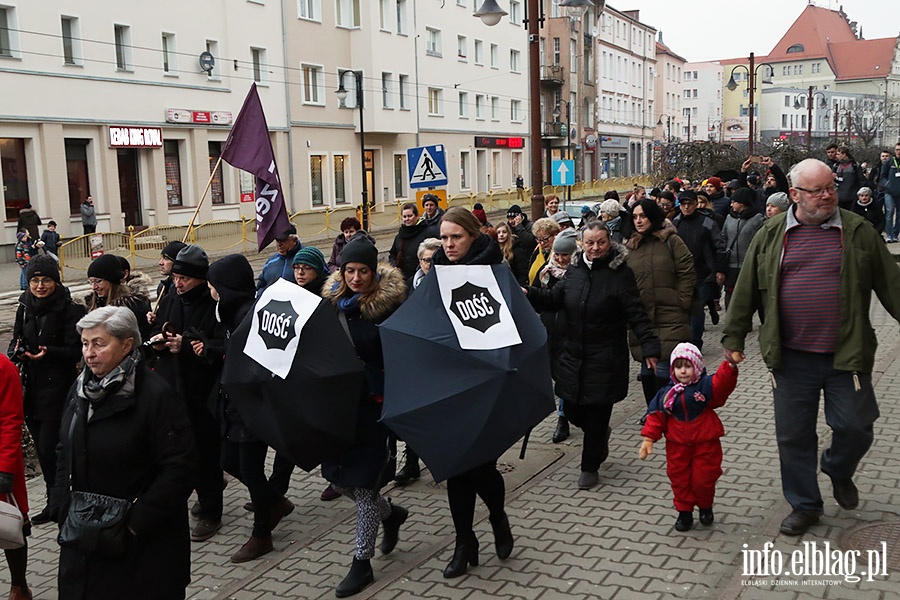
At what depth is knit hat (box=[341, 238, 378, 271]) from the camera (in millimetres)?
5074

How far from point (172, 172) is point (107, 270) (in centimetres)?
2802

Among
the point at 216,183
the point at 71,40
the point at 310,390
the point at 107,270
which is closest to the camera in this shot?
the point at 310,390

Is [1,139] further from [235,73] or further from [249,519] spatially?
[249,519]

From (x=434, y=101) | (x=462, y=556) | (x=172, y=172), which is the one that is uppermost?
(x=434, y=101)

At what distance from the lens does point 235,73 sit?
34.5 metres

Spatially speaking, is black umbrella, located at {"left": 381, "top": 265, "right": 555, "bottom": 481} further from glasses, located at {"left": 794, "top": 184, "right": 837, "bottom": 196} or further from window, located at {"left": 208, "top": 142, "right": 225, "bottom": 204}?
window, located at {"left": 208, "top": 142, "right": 225, "bottom": 204}

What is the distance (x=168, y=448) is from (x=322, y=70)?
3729 cm

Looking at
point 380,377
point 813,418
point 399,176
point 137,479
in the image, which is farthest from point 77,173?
point 813,418

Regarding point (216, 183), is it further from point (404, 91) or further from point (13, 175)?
point (404, 91)

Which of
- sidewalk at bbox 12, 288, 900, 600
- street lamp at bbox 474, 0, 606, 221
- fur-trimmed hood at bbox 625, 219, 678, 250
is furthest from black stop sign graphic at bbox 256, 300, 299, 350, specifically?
A: street lamp at bbox 474, 0, 606, 221

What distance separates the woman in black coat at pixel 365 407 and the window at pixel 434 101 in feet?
142

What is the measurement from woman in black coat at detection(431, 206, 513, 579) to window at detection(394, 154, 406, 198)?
4053cm

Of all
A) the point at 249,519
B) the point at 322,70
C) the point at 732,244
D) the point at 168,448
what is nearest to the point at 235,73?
the point at 322,70

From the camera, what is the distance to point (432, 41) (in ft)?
157
